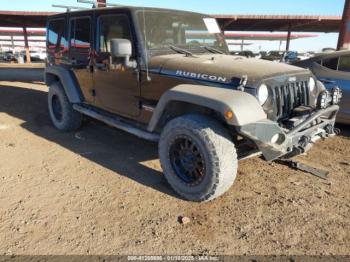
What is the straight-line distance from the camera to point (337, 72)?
576cm

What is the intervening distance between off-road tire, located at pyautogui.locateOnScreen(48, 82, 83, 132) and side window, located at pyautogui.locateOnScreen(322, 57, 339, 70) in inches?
172

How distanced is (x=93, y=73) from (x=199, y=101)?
7.75 ft

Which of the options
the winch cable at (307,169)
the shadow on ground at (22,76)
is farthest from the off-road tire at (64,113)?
the shadow on ground at (22,76)

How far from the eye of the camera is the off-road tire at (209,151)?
327cm

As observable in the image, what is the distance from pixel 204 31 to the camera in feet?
15.6

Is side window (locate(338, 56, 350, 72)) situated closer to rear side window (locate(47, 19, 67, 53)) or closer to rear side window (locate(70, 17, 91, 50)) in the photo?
rear side window (locate(70, 17, 91, 50))

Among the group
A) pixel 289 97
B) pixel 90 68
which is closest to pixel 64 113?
pixel 90 68

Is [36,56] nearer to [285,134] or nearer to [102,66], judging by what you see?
[102,66]

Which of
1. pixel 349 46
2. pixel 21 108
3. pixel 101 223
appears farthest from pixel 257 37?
pixel 101 223

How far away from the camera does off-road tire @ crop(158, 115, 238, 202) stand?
10.7 feet

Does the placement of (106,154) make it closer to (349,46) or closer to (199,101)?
(199,101)

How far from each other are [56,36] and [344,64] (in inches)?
196

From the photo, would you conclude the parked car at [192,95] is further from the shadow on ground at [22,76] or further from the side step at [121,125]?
the shadow on ground at [22,76]

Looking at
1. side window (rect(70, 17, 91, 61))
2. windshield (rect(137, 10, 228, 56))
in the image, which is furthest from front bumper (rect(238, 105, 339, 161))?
side window (rect(70, 17, 91, 61))
